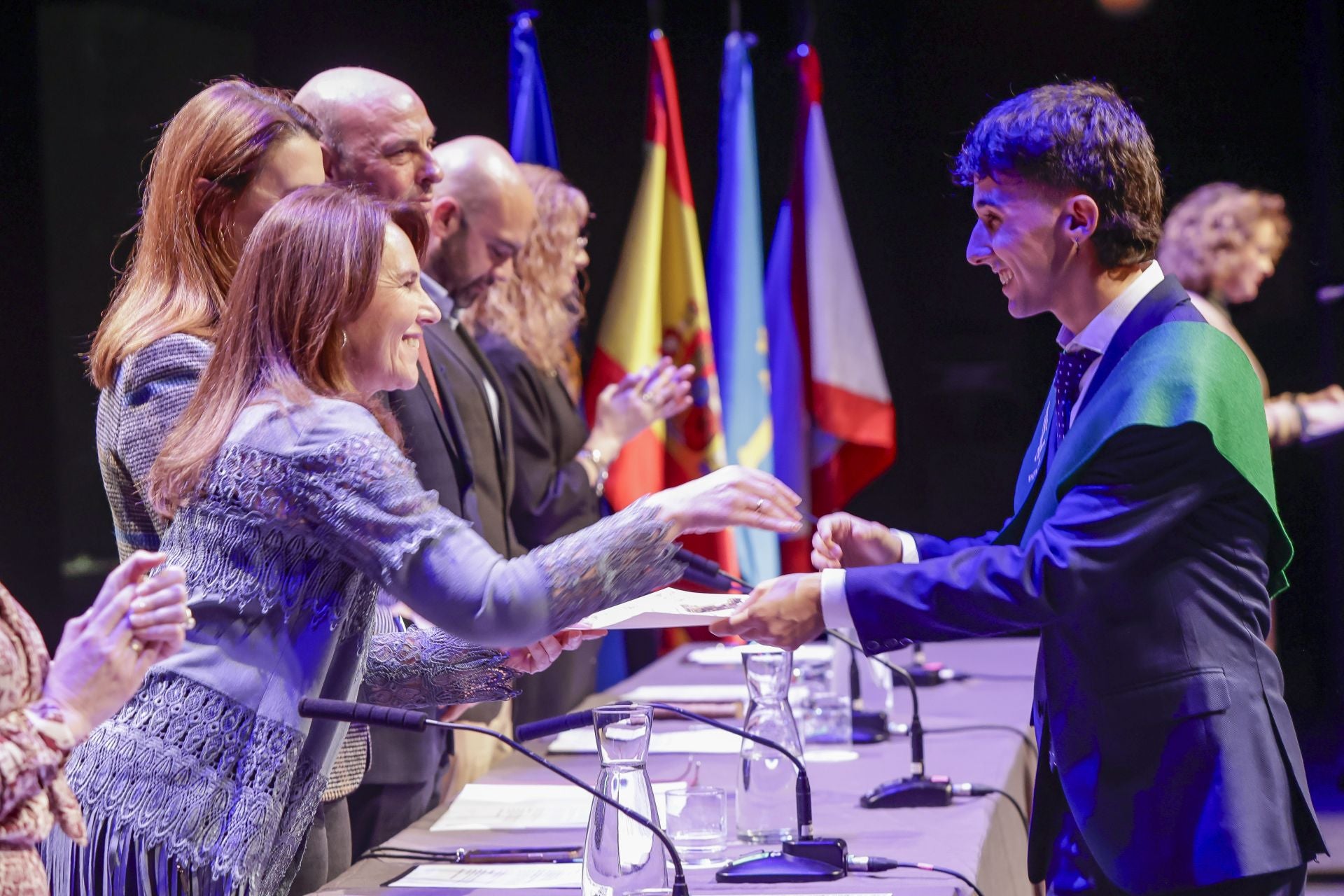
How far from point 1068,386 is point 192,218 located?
1193 millimetres

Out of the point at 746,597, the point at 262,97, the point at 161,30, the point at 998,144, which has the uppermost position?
the point at 161,30

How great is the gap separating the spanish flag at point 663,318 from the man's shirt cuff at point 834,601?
303cm

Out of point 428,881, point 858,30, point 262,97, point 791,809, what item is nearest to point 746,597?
point 791,809

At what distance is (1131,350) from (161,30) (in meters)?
3.23

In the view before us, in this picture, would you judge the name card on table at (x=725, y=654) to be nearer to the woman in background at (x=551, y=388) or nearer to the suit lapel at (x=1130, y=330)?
the woman in background at (x=551, y=388)

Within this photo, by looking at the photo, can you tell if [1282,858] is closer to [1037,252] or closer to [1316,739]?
[1037,252]

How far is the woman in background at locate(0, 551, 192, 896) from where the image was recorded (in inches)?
47.6

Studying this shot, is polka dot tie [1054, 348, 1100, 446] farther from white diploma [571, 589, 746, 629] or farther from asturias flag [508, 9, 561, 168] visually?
asturias flag [508, 9, 561, 168]

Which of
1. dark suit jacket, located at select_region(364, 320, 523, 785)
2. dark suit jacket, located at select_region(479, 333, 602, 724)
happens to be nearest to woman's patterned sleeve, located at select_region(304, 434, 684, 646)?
dark suit jacket, located at select_region(364, 320, 523, 785)

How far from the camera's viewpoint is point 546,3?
17.9 ft

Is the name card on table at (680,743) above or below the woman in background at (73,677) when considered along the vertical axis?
below

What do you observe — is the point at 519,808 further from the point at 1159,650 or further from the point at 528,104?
the point at 528,104

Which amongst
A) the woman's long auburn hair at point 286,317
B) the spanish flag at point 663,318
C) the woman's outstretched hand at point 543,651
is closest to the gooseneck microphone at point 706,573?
the woman's outstretched hand at point 543,651

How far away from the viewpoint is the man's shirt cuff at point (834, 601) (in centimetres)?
173
